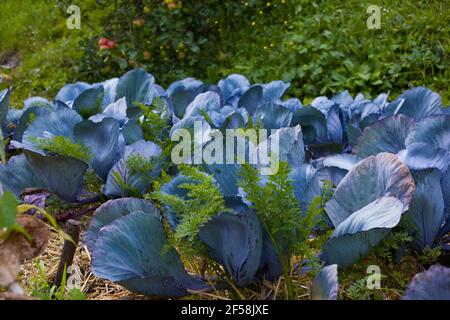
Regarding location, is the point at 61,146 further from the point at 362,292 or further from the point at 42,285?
the point at 362,292

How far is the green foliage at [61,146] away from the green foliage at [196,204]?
15.4 inches

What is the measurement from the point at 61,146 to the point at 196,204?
49 centimetres

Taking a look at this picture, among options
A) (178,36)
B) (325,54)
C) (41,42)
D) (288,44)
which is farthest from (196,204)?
(41,42)

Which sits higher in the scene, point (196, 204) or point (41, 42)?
point (41, 42)

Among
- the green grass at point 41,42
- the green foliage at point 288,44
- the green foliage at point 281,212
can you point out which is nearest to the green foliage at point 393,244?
the green foliage at point 281,212

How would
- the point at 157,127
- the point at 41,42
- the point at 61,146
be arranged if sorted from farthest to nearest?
the point at 41,42 → the point at 157,127 → the point at 61,146

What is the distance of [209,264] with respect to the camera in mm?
1166

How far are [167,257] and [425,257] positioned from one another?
0.52m

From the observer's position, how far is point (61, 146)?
1.33 metres

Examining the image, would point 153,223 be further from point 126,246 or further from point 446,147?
point 446,147

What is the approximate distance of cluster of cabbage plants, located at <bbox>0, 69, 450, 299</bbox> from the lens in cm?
101

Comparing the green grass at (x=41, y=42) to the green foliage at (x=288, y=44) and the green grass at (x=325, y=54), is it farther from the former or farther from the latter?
the green foliage at (x=288, y=44)

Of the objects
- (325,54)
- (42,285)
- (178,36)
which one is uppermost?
(178,36)

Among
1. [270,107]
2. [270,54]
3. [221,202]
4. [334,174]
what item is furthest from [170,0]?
[221,202]
